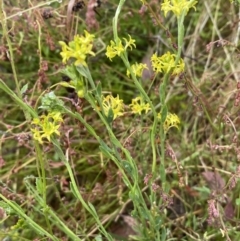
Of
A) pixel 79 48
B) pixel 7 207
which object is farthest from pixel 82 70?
pixel 7 207

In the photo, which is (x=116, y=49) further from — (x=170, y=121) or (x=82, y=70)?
(x=170, y=121)

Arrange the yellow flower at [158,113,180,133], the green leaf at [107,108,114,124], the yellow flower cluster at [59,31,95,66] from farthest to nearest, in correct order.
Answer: the yellow flower at [158,113,180,133] < the green leaf at [107,108,114,124] < the yellow flower cluster at [59,31,95,66]

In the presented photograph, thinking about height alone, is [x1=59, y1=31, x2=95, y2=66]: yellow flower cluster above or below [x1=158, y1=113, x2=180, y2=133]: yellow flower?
above

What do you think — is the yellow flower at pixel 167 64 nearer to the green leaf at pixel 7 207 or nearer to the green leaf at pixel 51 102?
the green leaf at pixel 51 102

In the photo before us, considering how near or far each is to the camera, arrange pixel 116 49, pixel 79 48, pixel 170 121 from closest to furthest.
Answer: pixel 79 48 → pixel 116 49 → pixel 170 121

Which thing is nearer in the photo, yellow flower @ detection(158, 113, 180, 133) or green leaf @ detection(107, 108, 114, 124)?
green leaf @ detection(107, 108, 114, 124)

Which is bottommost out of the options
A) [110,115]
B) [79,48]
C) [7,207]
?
[7,207]

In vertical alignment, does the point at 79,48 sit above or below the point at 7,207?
above

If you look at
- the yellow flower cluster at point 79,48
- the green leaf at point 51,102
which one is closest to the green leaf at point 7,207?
the green leaf at point 51,102

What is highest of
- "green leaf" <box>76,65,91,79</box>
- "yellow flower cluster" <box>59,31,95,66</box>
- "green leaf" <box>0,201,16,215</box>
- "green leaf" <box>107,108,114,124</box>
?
"yellow flower cluster" <box>59,31,95,66</box>

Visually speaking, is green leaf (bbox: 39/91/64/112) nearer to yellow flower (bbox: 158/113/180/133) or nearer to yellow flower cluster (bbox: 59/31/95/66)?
yellow flower cluster (bbox: 59/31/95/66)

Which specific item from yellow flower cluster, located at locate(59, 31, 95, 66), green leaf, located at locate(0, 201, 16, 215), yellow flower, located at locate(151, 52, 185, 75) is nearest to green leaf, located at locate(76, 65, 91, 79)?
yellow flower cluster, located at locate(59, 31, 95, 66)

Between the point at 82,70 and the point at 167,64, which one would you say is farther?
the point at 167,64
